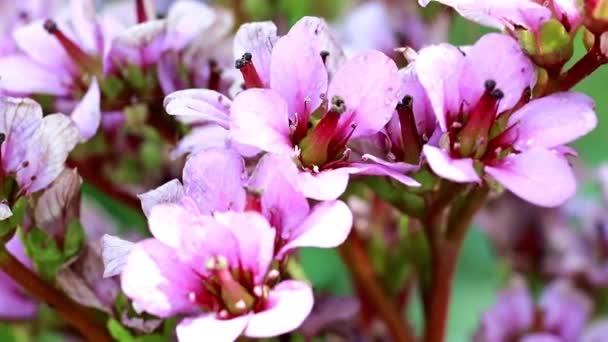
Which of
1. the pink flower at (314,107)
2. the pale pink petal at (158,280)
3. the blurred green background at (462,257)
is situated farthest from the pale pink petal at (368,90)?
the blurred green background at (462,257)

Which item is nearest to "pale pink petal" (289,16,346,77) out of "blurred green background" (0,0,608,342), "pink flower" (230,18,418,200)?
"pink flower" (230,18,418,200)

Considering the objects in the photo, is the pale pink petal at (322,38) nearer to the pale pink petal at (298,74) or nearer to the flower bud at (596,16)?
the pale pink petal at (298,74)

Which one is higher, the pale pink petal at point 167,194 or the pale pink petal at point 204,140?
the pale pink petal at point 167,194

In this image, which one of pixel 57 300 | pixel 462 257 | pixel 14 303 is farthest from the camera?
pixel 462 257

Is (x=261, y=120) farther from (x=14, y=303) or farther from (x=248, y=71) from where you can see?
(x=14, y=303)

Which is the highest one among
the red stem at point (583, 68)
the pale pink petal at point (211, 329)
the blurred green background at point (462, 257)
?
the red stem at point (583, 68)

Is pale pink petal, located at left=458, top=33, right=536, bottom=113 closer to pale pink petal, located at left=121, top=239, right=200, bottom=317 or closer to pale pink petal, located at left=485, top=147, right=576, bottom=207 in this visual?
pale pink petal, located at left=485, top=147, right=576, bottom=207

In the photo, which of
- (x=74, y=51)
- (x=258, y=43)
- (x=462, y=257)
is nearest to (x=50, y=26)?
(x=74, y=51)
